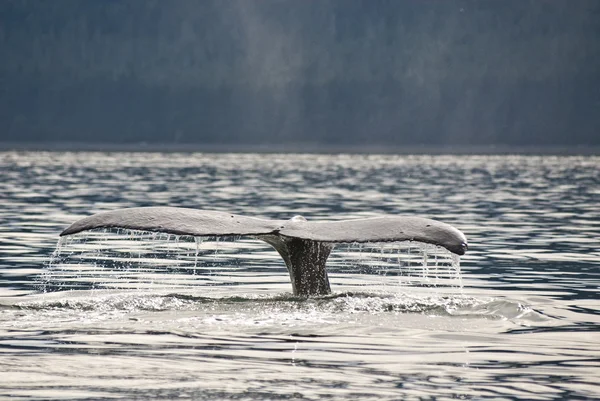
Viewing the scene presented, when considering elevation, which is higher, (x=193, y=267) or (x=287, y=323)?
(x=287, y=323)

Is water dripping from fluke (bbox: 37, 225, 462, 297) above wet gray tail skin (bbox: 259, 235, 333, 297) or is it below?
below

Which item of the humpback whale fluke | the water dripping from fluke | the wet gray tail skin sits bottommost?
the water dripping from fluke

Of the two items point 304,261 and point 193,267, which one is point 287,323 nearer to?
point 304,261

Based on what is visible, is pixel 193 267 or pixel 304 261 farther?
pixel 193 267

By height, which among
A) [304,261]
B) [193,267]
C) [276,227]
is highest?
[276,227]

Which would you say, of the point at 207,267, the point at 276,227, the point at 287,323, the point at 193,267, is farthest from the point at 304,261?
the point at 193,267

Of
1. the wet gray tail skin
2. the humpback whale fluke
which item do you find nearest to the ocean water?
the wet gray tail skin

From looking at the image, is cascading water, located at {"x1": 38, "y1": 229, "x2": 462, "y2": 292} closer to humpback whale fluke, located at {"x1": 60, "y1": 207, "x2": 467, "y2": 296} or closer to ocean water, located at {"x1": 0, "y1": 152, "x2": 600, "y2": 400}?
ocean water, located at {"x1": 0, "y1": 152, "x2": 600, "y2": 400}

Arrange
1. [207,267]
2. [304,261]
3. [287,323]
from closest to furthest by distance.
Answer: [287,323] < [304,261] < [207,267]

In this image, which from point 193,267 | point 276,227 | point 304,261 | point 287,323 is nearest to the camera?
point 276,227

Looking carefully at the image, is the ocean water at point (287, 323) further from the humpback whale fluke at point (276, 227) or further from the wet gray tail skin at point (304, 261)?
the humpback whale fluke at point (276, 227)

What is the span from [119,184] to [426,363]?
133 feet

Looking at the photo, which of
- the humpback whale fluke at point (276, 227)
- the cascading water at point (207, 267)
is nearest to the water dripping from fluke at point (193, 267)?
the cascading water at point (207, 267)

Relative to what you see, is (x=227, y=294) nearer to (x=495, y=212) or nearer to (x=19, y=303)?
(x=19, y=303)
